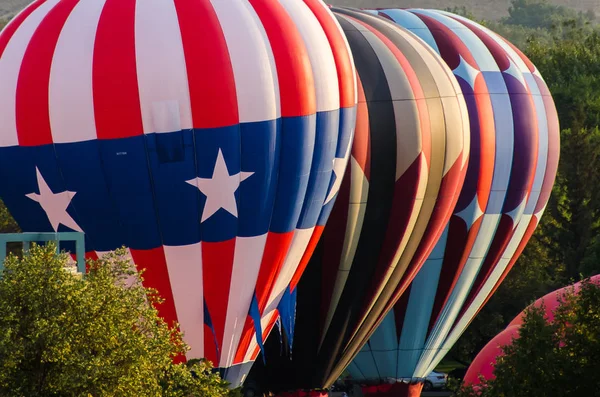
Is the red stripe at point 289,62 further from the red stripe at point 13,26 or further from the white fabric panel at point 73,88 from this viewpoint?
the red stripe at point 13,26

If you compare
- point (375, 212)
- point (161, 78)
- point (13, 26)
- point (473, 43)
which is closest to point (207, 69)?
point (161, 78)

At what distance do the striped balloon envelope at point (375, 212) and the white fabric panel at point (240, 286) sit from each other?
9.06 ft

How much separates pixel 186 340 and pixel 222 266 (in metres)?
0.97

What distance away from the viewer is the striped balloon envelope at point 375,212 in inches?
851

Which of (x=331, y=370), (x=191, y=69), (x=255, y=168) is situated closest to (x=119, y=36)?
(x=191, y=69)

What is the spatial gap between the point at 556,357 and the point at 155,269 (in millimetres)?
4705

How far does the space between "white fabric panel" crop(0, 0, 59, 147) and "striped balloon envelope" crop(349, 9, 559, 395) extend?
834cm

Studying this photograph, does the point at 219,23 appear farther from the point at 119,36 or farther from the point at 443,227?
the point at 443,227

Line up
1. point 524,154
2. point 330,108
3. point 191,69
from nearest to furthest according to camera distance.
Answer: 1. point 191,69
2. point 330,108
3. point 524,154

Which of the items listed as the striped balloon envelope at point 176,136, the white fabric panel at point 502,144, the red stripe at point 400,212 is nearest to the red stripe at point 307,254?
the striped balloon envelope at point 176,136

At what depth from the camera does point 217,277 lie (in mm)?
18234

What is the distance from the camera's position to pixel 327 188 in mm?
19219

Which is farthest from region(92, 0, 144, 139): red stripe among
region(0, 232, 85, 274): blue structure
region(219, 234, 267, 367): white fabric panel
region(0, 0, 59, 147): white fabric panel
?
region(219, 234, 267, 367): white fabric panel

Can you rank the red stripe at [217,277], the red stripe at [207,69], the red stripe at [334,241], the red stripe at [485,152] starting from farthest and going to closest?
the red stripe at [485,152], the red stripe at [334,241], the red stripe at [217,277], the red stripe at [207,69]
